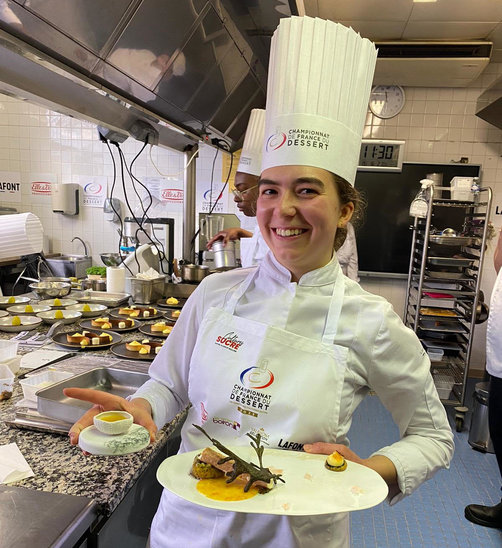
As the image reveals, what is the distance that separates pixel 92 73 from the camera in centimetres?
197

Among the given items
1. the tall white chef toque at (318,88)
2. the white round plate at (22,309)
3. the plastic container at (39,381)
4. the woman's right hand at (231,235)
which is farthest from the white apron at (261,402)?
the woman's right hand at (231,235)

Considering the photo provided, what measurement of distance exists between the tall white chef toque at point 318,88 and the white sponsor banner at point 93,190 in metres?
4.55

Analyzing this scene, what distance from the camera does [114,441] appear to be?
1098 mm

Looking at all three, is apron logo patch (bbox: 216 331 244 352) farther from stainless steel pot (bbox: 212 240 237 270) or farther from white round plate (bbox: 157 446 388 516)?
stainless steel pot (bbox: 212 240 237 270)

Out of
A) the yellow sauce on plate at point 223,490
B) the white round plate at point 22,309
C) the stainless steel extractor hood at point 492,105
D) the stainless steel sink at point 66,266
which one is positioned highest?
the stainless steel extractor hood at point 492,105

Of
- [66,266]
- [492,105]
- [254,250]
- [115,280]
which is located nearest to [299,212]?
[254,250]

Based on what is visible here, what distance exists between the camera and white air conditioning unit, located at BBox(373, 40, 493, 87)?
3.91 meters

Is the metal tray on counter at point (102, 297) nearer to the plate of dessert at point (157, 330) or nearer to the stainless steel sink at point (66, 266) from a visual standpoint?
the plate of dessert at point (157, 330)

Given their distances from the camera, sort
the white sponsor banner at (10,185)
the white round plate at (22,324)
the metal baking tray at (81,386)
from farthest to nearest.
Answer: the white sponsor banner at (10,185)
the white round plate at (22,324)
the metal baking tray at (81,386)

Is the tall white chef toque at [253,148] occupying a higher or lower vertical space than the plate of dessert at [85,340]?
higher

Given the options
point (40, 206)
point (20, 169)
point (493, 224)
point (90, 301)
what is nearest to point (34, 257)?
point (40, 206)

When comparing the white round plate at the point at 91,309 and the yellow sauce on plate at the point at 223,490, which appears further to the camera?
the white round plate at the point at 91,309

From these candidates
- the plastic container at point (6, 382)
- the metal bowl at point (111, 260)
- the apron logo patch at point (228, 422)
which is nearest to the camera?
the apron logo patch at point (228, 422)

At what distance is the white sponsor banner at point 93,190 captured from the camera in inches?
210
